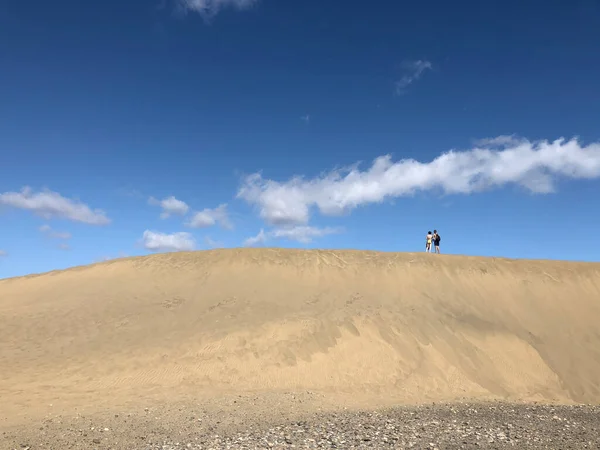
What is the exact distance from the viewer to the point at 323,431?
953 centimetres

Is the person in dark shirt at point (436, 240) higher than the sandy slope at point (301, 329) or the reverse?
higher

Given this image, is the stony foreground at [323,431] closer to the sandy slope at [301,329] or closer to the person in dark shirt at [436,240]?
the sandy slope at [301,329]

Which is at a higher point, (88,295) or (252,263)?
(252,263)

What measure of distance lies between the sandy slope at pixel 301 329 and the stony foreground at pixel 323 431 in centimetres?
201

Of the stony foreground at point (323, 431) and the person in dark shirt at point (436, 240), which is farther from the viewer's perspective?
the person in dark shirt at point (436, 240)

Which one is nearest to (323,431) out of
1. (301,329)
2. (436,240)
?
(301,329)

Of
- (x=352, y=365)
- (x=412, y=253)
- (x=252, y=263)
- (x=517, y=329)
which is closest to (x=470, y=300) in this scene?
(x=517, y=329)

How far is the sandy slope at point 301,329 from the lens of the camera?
1438cm

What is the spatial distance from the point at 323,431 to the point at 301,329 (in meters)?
8.22

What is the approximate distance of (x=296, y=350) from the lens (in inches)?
647

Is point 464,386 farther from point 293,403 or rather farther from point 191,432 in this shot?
point 191,432

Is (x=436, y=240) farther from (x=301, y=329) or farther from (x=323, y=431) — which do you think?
(x=323, y=431)

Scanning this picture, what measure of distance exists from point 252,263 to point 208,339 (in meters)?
7.86

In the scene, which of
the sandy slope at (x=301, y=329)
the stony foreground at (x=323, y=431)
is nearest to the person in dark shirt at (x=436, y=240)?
the sandy slope at (x=301, y=329)
